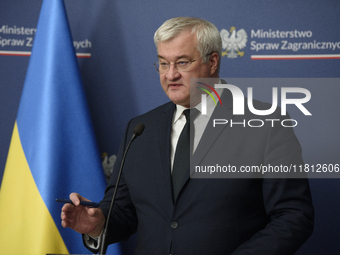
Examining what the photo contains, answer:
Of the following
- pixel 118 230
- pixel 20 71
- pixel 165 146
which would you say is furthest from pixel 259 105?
pixel 20 71

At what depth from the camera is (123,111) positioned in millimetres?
2568

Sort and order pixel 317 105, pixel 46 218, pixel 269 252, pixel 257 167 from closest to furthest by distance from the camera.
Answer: pixel 269 252 → pixel 257 167 → pixel 46 218 → pixel 317 105

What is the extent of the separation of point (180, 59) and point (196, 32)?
0.15 m

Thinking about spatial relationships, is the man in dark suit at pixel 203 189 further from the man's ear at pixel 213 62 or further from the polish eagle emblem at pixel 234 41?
the polish eagle emblem at pixel 234 41

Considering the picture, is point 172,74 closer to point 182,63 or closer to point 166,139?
point 182,63

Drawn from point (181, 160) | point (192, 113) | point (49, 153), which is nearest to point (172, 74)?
point (192, 113)

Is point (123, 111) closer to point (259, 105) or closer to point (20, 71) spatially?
point (20, 71)

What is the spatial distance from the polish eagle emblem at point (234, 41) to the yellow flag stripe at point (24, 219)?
1.55m

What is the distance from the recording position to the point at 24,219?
2.10m

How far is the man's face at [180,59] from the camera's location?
1.61 meters

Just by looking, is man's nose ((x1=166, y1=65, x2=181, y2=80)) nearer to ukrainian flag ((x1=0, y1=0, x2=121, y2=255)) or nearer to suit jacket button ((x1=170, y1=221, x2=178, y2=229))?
suit jacket button ((x1=170, y1=221, x2=178, y2=229))

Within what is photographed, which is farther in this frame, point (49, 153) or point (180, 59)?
point (49, 153)

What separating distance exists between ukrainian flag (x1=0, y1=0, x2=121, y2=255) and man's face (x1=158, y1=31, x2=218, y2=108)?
0.80 metres

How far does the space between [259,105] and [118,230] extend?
0.88m
